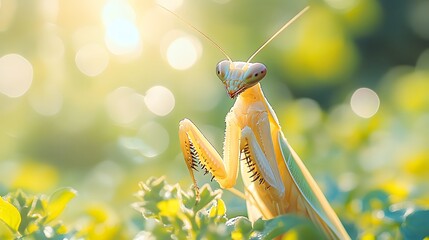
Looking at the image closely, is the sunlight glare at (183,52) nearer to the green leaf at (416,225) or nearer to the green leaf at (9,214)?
the green leaf at (416,225)

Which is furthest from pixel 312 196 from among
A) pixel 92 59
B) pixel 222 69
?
pixel 92 59

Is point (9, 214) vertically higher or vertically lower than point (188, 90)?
lower

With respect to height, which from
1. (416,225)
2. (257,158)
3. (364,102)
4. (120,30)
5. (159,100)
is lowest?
(416,225)

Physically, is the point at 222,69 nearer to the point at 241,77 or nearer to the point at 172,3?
the point at 241,77

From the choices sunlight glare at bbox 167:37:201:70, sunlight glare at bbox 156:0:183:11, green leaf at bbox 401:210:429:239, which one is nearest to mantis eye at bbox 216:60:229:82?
green leaf at bbox 401:210:429:239

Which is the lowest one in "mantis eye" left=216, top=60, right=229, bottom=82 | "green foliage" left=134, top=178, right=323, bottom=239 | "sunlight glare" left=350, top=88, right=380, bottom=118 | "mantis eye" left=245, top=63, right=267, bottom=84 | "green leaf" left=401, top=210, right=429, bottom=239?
"green leaf" left=401, top=210, right=429, bottom=239

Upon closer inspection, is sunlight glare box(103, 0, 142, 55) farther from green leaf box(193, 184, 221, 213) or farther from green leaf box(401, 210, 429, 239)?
green leaf box(193, 184, 221, 213)
